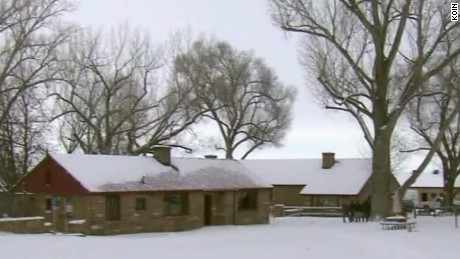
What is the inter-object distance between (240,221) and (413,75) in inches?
546

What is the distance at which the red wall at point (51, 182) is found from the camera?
1564 inches

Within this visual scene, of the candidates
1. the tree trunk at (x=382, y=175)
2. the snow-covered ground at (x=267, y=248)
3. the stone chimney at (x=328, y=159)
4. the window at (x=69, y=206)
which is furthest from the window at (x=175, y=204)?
the stone chimney at (x=328, y=159)

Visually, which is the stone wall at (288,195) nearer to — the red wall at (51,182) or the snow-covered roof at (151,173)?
the snow-covered roof at (151,173)

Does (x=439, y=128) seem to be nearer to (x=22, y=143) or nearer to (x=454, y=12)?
(x=454, y=12)

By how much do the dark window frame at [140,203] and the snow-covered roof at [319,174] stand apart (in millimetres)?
27464

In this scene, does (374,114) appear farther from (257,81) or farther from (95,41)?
(257,81)

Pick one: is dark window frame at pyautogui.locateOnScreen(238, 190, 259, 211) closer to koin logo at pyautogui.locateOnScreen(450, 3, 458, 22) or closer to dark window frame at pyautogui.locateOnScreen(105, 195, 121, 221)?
dark window frame at pyautogui.locateOnScreen(105, 195, 121, 221)

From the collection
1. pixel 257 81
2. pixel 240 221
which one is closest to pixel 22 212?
pixel 240 221

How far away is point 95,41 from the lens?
57.3 m

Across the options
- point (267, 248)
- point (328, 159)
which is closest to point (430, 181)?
point (328, 159)

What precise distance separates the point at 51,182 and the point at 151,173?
5954 mm

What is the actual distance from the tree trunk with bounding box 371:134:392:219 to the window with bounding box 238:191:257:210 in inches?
320

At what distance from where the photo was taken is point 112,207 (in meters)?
40.2

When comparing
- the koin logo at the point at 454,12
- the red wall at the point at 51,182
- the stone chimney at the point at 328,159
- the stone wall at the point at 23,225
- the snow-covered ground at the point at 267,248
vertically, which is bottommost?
the snow-covered ground at the point at 267,248
